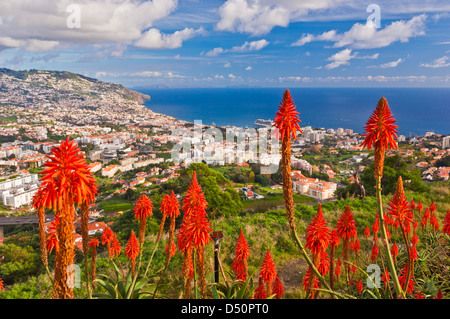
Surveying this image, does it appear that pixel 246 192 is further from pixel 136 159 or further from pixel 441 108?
pixel 136 159

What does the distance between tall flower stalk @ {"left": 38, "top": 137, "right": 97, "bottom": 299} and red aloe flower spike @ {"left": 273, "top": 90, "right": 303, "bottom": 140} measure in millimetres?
1350

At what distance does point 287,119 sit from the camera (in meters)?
2.04

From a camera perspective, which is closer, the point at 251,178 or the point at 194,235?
the point at 194,235

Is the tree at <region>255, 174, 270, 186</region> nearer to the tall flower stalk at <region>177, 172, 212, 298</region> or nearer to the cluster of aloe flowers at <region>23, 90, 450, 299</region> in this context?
the cluster of aloe flowers at <region>23, 90, 450, 299</region>

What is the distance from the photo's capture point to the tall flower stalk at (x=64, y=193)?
59.3 inches

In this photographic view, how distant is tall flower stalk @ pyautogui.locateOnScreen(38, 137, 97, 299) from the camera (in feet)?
4.94

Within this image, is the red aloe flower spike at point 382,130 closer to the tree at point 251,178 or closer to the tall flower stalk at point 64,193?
the tall flower stalk at point 64,193

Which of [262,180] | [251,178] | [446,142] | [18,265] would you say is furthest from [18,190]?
[446,142]

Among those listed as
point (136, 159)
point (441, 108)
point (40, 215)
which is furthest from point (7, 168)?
point (441, 108)

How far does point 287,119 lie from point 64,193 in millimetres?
1553

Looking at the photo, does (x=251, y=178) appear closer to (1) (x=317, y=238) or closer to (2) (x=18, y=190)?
(2) (x=18, y=190)

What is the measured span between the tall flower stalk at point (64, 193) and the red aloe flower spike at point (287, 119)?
1.35m

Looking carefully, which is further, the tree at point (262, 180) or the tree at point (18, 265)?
the tree at point (262, 180)

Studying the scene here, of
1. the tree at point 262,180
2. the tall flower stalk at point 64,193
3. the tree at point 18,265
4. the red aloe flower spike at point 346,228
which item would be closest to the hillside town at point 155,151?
the tree at point 262,180
